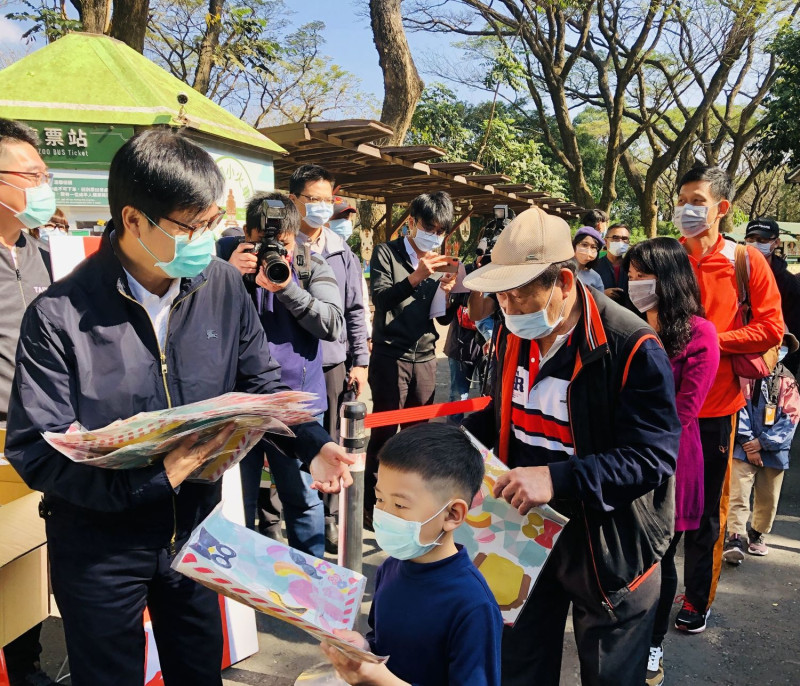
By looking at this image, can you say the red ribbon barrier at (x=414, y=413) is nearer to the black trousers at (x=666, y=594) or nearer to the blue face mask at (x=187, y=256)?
the black trousers at (x=666, y=594)

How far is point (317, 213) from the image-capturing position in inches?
148

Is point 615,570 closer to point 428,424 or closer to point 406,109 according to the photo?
point 428,424

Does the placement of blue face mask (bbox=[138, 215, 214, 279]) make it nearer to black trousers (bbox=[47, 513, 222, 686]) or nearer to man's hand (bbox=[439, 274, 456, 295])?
black trousers (bbox=[47, 513, 222, 686])

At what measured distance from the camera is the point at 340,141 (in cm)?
750

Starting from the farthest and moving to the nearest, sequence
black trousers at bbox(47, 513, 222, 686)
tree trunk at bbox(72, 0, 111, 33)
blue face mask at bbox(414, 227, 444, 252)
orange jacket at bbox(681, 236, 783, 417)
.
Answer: tree trunk at bbox(72, 0, 111, 33)
blue face mask at bbox(414, 227, 444, 252)
orange jacket at bbox(681, 236, 783, 417)
black trousers at bbox(47, 513, 222, 686)

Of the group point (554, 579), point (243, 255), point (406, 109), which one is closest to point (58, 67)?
point (243, 255)

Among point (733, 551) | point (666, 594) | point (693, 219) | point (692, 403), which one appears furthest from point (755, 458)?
point (692, 403)

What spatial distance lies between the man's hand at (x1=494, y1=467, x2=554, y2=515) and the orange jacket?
5.01 feet

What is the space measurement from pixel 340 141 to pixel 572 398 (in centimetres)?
621

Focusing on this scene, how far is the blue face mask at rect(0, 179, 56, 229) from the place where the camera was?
9.50 feet

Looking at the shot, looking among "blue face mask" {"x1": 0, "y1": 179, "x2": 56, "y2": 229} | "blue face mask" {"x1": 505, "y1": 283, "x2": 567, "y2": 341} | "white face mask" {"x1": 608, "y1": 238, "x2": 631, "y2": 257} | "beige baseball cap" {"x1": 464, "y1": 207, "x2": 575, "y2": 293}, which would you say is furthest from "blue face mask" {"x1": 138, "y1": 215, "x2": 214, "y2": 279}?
"white face mask" {"x1": 608, "y1": 238, "x2": 631, "y2": 257}

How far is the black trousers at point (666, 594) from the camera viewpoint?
284 centimetres

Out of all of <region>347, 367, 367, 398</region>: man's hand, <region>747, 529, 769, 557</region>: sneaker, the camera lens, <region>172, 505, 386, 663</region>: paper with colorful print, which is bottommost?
<region>747, 529, 769, 557</region>: sneaker

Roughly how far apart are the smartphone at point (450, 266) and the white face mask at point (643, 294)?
136 cm
